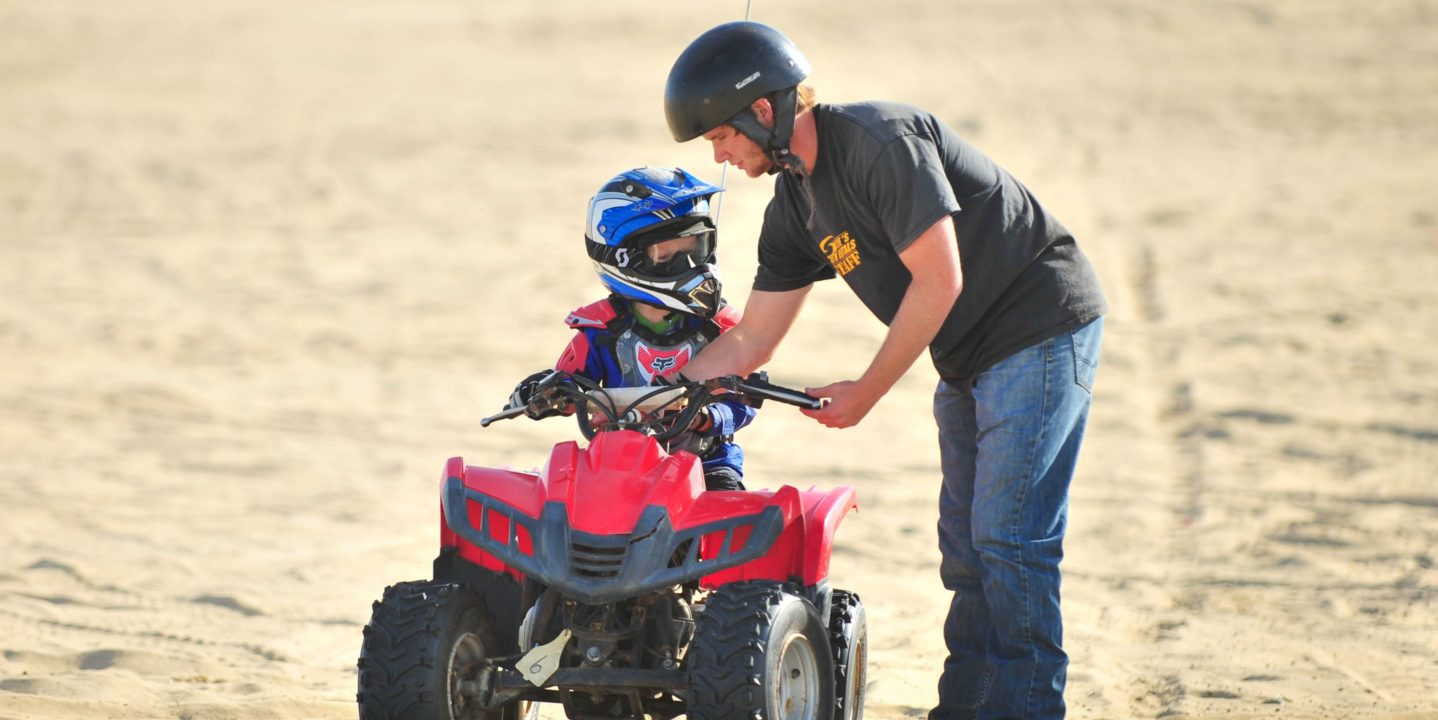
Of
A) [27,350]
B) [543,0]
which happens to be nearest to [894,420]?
[27,350]

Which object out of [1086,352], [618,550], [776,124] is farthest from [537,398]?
[1086,352]

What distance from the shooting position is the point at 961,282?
4.95 meters

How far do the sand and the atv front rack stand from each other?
70.4 inches

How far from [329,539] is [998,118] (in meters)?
15.4

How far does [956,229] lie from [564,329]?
9.39 meters

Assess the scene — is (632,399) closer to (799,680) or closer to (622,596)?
(622,596)

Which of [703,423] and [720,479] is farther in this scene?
[720,479]

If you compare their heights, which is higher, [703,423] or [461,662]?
[703,423]

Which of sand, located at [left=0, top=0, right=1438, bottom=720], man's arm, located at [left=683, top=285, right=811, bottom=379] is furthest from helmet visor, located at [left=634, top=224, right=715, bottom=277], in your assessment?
sand, located at [left=0, top=0, right=1438, bottom=720]

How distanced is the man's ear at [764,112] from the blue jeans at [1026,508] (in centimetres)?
104

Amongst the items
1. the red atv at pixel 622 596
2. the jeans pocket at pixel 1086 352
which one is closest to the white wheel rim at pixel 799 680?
the red atv at pixel 622 596

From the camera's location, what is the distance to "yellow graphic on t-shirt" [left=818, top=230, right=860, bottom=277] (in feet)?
17.0

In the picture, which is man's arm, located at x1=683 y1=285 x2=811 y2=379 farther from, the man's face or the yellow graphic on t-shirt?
the man's face

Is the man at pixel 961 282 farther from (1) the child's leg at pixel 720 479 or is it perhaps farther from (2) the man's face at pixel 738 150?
(1) the child's leg at pixel 720 479
